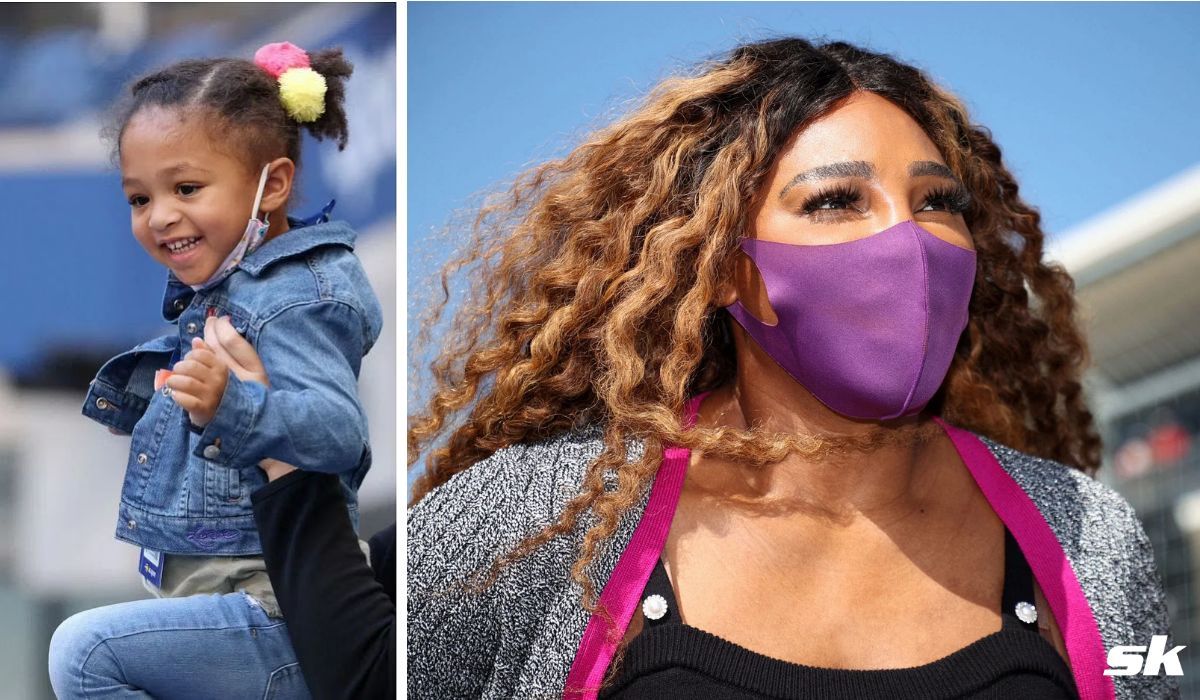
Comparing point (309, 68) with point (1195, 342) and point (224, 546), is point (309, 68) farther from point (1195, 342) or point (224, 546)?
point (1195, 342)

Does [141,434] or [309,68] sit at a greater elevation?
[309,68]

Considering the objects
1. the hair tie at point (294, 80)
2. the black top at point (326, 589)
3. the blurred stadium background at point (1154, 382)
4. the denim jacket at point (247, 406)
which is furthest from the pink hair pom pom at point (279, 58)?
the blurred stadium background at point (1154, 382)

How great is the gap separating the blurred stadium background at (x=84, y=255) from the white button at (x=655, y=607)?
0.42 m

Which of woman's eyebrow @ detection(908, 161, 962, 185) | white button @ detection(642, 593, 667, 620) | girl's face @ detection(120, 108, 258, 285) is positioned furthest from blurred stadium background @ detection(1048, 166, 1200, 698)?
girl's face @ detection(120, 108, 258, 285)

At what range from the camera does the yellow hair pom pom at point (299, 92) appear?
79.5 inches

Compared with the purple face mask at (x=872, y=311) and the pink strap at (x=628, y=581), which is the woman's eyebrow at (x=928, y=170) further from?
the pink strap at (x=628, y=581)

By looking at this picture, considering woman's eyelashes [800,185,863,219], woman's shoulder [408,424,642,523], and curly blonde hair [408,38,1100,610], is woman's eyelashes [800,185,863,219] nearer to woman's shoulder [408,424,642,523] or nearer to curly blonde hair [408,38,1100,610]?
curly blonde hair [408,38,1100,610]

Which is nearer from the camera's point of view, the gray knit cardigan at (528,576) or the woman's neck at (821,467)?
the gray knit cardigan at (528,576)

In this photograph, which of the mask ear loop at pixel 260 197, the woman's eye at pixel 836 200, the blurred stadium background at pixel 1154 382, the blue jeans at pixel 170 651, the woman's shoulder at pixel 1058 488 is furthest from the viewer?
the blurred stadium background at pixel 1154 382

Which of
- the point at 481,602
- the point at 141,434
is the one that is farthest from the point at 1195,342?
the point at 141,434

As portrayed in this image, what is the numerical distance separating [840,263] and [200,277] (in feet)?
3.15

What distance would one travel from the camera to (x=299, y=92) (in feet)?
6.62

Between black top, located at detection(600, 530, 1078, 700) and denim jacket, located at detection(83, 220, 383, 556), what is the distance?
1.63ft

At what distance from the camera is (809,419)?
2178mm
